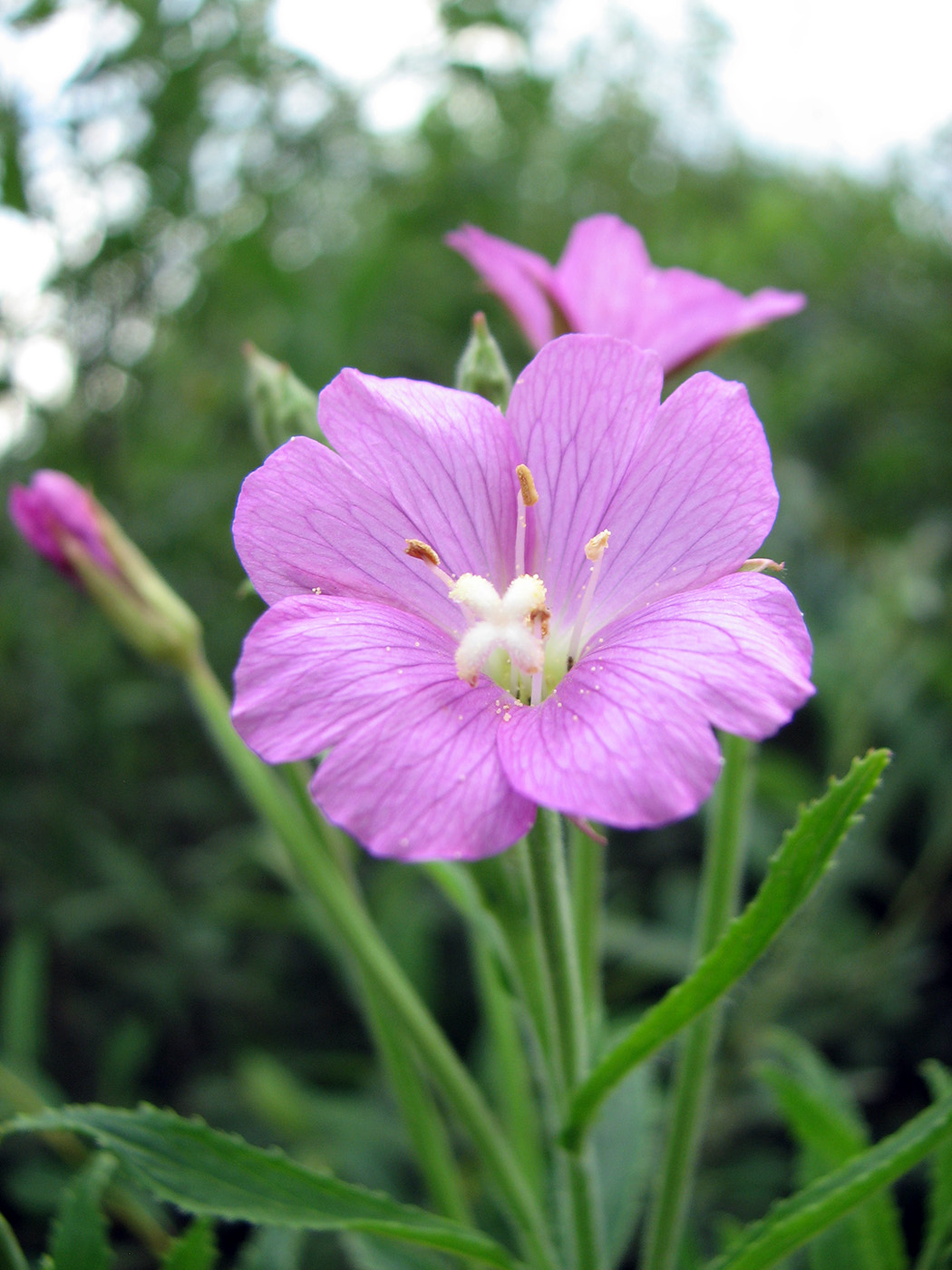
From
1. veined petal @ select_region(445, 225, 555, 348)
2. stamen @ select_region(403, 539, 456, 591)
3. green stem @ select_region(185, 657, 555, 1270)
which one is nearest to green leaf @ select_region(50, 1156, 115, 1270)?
green stem @ select_region(185, 657, 555, 1270)

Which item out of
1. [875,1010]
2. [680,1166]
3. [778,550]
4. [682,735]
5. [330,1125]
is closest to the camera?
[682,735]

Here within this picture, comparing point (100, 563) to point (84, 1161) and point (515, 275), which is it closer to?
point (515, 275)

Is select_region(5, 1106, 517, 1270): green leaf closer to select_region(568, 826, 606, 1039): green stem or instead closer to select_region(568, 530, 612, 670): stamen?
select_region(568, 826, 606, 1039): green stem

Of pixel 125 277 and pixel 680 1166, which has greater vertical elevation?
pixel 125 277

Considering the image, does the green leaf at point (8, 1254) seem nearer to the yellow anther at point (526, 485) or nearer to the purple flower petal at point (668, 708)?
the purple flower petal at point (668, 708)

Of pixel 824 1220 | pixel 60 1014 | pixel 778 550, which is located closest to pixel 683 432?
pixel 824 1220

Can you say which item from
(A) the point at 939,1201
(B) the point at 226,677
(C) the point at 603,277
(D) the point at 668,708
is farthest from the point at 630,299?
(B) the point at 226,677

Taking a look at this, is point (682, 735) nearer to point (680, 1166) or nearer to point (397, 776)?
point (397, 776)

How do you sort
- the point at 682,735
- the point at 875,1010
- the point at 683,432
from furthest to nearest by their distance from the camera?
the point at 875,1010
the point at 683,432
the point at 682,735
